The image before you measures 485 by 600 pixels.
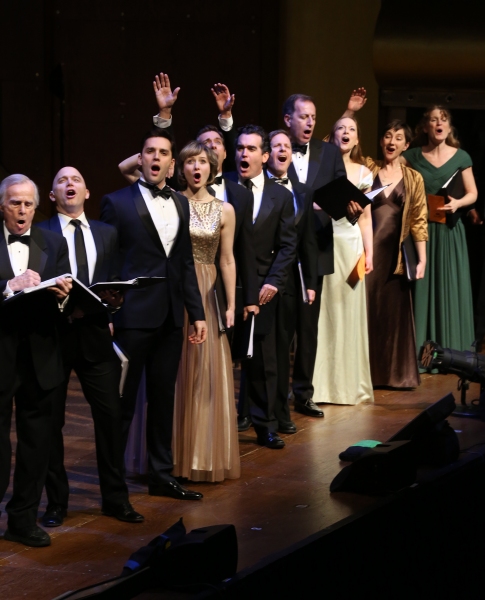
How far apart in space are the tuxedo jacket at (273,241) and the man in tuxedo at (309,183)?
1.60ft

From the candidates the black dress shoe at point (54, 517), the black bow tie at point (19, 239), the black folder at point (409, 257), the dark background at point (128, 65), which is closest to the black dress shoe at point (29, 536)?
the black dress shoe at point (54, 517)

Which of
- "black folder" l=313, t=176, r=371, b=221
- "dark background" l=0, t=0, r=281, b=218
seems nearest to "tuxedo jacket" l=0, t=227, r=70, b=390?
"black folder" l=313, t=176, r=371, b=221

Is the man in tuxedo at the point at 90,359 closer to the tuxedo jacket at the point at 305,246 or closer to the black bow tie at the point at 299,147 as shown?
A: the tuxedo jacket at the point at 305,246

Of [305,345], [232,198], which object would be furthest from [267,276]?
[305,345]

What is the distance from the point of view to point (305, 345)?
605 centimetres

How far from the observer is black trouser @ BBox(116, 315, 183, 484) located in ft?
14.7

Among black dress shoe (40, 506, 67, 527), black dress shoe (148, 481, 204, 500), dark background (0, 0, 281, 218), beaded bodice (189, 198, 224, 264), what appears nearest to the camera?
black dress shoe (40, 506, 67, 527)

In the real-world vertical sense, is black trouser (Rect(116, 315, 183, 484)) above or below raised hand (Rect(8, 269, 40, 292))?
below

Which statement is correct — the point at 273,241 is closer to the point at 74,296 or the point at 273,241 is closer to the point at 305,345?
the point at 305,345

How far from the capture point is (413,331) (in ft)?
22.8

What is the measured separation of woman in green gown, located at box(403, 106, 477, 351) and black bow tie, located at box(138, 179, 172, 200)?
10.4 feet

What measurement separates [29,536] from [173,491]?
0.80 metres

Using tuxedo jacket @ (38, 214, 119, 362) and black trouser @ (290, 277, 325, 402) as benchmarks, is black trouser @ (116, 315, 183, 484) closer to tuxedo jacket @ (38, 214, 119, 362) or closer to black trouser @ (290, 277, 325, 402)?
tuxedo jacket @ (38, 214, 119, 362)

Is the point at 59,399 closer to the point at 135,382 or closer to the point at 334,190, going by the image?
the point at 135,382
